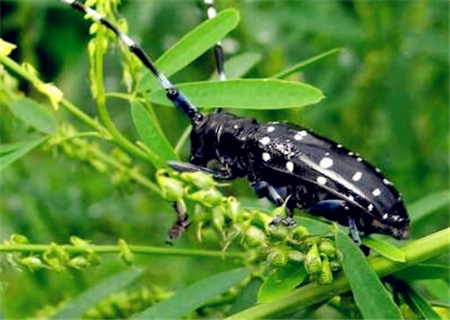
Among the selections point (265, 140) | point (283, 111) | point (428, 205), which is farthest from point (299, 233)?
point (283, 111)

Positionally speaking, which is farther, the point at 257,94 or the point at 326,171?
the point at 326,171

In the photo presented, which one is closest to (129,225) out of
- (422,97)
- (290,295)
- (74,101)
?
(74,101)

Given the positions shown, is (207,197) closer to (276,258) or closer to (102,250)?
(276,258)

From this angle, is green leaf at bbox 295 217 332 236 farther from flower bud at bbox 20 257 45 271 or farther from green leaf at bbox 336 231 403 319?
flower bud at bbox 20 257 45 271

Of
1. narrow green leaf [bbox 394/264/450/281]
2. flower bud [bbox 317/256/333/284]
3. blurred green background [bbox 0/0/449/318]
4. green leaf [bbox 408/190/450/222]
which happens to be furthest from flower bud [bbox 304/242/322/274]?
blurred green background [bbox 0/0/449/318]

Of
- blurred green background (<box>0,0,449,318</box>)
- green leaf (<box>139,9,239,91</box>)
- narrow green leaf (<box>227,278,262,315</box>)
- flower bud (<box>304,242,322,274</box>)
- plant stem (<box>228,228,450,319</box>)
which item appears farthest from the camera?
blurred green background (<box>0,0,449,318</box>)

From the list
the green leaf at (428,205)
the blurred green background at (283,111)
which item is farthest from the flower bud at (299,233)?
the blurred green background at (283,111)
